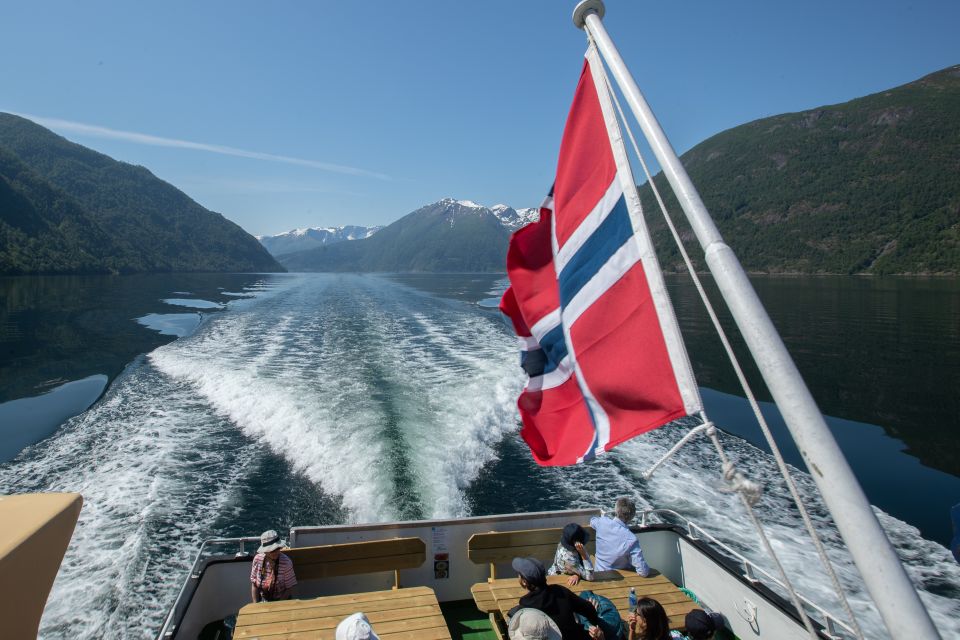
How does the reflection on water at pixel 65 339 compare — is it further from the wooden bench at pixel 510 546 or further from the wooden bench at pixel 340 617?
the wooden bench at pixel 510 546

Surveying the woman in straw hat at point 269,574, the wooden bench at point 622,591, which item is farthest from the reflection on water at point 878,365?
the woman in straw hat at point 269,574

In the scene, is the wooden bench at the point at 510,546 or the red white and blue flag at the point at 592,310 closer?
the red white and blue flag at the point at 592,310

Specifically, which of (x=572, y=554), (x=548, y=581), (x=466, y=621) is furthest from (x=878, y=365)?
(x=466, y=621)

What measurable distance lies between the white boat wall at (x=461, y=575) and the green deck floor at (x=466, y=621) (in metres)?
0.10

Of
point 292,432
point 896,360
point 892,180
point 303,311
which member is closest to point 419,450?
point 292,432

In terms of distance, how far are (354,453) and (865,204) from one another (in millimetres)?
185443

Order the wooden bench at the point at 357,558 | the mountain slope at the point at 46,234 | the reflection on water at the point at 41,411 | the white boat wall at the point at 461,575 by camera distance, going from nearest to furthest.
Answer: the white boat wall at the point at 461,575
the wooden bench at the point at 357,558
the reflection on water at the point at 41,411
the mountain slope at the point at 46,234

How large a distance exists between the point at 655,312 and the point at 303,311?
38.7 m

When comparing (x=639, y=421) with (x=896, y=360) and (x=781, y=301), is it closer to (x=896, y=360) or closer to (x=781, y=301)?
(x=896, y=360)

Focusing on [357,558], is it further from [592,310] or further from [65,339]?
[65,339]

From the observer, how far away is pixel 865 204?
153125 mm

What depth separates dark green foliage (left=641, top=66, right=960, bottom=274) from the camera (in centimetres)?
12462

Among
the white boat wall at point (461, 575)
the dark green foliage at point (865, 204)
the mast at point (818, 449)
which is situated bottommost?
the white boat wall at point (461, 575)

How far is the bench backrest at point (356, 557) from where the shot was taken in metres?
5.50
